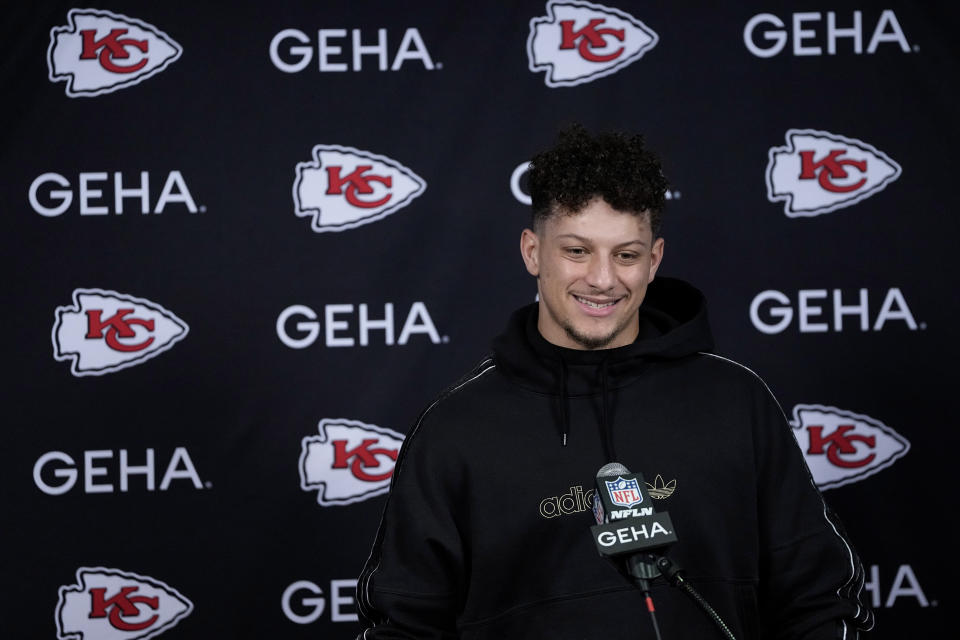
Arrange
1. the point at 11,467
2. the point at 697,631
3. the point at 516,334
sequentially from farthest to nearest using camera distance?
1. the point at 11,467
2. the point at 516,334
3. the point at 697,631

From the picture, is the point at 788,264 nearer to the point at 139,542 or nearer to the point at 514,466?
the point at 514,466

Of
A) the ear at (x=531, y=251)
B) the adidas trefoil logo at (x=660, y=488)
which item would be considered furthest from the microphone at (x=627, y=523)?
the ear at (x=531, y=251)

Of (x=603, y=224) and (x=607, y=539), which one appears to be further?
(x=603, y=224)

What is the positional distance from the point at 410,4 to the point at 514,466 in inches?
52.8

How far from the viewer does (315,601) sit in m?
2.13

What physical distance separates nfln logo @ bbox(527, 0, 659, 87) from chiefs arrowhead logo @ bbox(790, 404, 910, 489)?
929 millimetres

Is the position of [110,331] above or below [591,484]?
above

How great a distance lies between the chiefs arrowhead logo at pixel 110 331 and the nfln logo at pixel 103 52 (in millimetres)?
500

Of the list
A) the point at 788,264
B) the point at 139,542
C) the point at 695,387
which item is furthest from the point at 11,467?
the point at 788,264

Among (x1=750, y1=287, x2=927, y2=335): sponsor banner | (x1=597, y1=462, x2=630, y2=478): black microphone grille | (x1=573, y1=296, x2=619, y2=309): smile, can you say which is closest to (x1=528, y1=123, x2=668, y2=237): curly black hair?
(x1=573, y1=296, x2=619, y2=309): smile

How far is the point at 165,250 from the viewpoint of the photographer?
2131mm

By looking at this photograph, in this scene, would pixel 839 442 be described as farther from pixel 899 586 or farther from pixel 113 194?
pixel 113 194

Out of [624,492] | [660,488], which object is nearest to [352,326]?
[660,488]

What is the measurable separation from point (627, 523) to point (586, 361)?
344 mm
